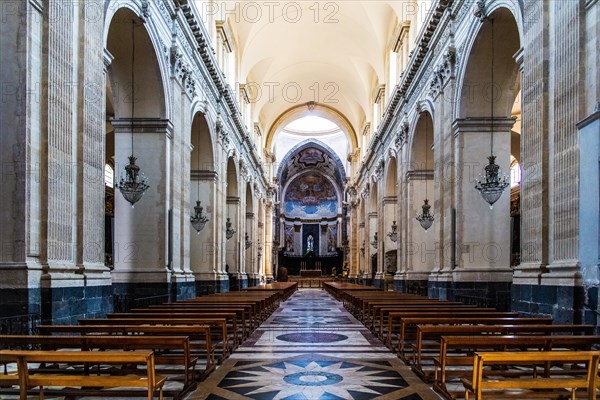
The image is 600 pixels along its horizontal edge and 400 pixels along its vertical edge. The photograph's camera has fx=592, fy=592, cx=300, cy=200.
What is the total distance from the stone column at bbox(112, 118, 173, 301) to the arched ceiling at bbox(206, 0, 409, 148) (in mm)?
10014

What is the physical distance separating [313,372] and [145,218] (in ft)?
29.3

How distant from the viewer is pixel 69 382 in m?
4.24

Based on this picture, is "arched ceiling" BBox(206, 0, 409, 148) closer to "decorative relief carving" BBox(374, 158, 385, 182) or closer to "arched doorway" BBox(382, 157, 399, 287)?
"decorative relief carving" BBox(374, 158, 385, 182)

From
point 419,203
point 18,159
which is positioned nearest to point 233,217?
point 419,203

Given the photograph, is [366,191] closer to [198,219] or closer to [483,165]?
[198,219]

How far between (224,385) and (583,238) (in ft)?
15.5

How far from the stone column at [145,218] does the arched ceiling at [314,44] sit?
10014 millimetres

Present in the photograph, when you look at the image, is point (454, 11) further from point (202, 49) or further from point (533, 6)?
point (202, 49)

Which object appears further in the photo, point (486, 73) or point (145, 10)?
point (486, 73)

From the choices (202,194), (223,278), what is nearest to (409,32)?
(202,194)

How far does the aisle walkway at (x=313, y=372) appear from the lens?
6.25 metres

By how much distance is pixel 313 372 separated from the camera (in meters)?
7.46

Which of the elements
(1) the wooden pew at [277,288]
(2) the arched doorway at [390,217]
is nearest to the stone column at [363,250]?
(1) the wooden pew at [277,288]

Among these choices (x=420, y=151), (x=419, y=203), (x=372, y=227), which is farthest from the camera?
(x=372, y=227)
